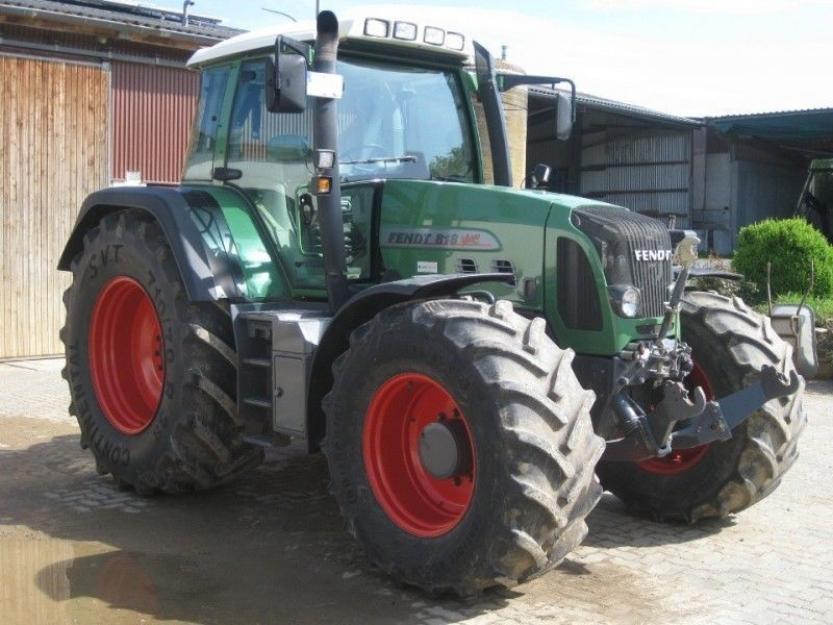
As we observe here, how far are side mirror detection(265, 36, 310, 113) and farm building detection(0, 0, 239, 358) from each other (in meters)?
7.04

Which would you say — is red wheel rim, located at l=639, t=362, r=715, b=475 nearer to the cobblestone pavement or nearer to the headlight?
the cobblestone pavement

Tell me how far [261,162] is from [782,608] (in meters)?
3.61

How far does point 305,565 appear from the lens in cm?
523

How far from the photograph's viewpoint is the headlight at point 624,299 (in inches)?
204

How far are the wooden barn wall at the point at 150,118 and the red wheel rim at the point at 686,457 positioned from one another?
8000 mm

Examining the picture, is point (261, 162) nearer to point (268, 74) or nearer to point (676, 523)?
point (268, 74)

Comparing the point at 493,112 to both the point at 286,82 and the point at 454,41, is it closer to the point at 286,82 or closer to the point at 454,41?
the point at 454,41

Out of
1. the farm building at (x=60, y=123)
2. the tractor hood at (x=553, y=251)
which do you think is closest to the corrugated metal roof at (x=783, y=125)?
the farm building at (x=60, y=123)

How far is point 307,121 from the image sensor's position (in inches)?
238

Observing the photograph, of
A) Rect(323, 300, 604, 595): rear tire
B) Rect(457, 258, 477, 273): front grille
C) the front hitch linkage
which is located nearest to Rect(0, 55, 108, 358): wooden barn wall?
Rect(457, 258, 477, 273): front grille

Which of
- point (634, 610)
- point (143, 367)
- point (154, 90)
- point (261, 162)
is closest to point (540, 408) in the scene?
point (634, 610)

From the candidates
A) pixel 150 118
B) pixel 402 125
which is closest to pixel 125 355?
pixel 402 125

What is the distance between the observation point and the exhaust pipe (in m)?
5.55

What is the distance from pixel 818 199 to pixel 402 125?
877 inches
